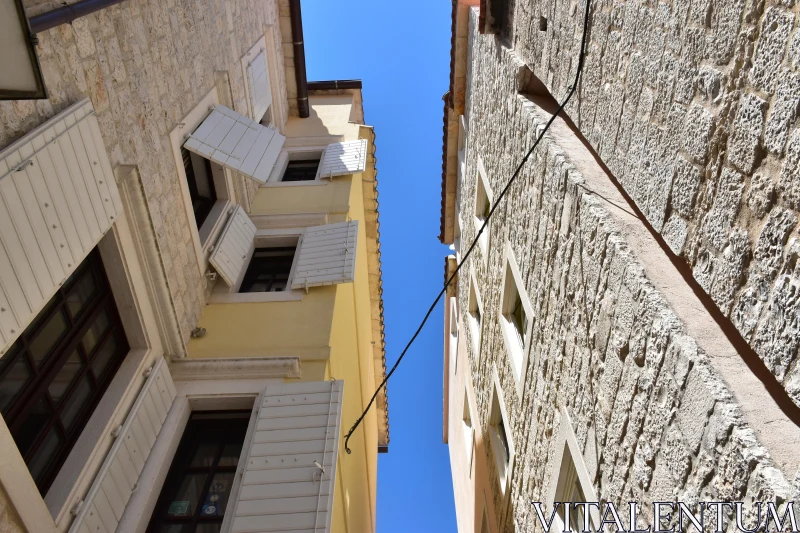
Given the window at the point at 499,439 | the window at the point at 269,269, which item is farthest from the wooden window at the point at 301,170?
the window at the point at 499,439

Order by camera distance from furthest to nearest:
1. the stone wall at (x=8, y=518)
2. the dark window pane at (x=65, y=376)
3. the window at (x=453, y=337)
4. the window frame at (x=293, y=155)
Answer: the window at (x=453, y=337) → the window frame at (x=293, y=155) → the dark window pane at (x=65, y=376) → the stone wall at (x=8, y=518)

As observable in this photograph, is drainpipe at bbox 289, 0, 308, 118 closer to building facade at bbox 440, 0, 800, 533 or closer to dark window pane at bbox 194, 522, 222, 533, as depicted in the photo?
building facade at bbox 440, 0, 800, 533

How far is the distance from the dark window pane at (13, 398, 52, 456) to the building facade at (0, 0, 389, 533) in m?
0.01

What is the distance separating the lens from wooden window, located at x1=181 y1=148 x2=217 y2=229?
6242mm

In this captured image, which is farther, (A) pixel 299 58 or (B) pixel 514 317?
(A) pixel 299 58

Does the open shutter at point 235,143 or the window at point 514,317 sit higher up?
the open shutter at point 235,143

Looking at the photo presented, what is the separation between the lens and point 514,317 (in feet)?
16.7

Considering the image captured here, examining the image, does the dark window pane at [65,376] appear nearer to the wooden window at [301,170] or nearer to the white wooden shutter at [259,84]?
the white wooden shutter at [259,84]

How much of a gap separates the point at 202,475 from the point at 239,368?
92 cm

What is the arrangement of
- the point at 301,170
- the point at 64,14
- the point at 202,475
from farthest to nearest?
the point at 301,170
the point at 202,475
the point at 64,14

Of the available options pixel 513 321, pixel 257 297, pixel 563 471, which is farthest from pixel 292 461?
pixel 513 321

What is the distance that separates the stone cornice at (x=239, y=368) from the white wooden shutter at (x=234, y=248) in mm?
1205

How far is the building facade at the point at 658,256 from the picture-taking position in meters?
1.45

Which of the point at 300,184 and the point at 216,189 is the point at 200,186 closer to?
the point at 216,189
